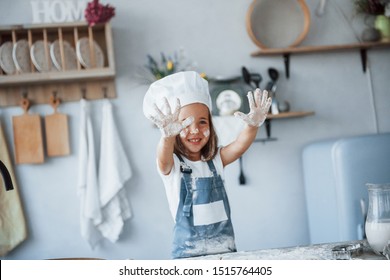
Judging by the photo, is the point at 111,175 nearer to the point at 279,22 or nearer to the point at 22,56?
the point at 22,56

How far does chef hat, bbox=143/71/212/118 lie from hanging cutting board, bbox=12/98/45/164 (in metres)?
0.60

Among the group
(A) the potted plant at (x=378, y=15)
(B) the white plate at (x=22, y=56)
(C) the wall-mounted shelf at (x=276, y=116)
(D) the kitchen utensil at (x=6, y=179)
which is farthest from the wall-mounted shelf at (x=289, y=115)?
(D) the kitchen utensil at (x=6, y=179)

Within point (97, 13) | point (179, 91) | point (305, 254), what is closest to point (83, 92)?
point (97, 13)

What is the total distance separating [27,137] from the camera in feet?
4.25

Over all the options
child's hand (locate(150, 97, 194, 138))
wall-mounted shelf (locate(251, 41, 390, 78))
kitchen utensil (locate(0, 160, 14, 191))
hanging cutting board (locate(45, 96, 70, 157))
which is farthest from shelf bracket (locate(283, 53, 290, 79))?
kitchen utensil (locate(0, 160, 14, 191))

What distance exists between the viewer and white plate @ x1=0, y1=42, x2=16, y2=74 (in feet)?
4.03

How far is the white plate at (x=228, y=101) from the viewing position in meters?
1.33

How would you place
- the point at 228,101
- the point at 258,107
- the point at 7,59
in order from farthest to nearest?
the point at 228,101, the point at 7,59, the point at 258,107

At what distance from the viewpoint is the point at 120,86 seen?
134cm

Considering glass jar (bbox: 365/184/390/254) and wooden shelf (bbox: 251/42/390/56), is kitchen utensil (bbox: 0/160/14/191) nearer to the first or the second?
glass jar (bbox: 365/184/390/254)

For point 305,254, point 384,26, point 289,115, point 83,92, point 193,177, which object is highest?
point 384,26

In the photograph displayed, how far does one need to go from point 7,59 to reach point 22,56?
0.04m
